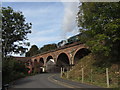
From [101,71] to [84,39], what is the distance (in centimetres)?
434

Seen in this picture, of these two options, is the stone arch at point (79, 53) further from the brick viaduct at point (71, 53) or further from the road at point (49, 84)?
the road at point (49, 84)

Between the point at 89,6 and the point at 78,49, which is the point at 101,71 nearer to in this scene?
the point at 89,6

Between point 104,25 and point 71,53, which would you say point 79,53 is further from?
point 104,25

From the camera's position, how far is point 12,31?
106 feet

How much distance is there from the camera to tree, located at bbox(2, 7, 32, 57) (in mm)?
31091

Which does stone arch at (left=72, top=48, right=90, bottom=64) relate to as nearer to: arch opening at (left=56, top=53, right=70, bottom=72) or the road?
arch opening at (left=56, top=53, right=70, bottom=72)

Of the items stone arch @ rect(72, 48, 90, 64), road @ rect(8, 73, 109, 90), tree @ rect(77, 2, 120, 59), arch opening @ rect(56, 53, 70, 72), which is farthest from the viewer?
arch opening @ rect(56, 53, 70, 72)

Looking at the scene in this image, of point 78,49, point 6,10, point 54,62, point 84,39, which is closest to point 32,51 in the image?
point 54,62

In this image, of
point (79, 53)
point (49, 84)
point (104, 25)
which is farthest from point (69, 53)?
point (104, 25)

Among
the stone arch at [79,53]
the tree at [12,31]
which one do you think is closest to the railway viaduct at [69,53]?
the stone arch at [79,53]

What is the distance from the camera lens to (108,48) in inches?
651

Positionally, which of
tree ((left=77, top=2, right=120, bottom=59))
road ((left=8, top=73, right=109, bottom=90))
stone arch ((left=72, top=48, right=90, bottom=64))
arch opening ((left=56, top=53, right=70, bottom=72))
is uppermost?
tree ((left=77, top=2, right=120, bottom=59))

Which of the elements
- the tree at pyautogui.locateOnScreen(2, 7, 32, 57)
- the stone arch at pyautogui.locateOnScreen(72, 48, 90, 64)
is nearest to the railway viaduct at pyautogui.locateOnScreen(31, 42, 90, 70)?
the stone arch at pyautogui.locateOnScreen(72, 48, 90, 64)

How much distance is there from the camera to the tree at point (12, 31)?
3109 cm
